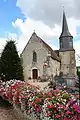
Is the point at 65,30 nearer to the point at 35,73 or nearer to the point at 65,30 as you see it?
the point at 65,30

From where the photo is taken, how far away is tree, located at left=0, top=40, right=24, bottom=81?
13.6 metres

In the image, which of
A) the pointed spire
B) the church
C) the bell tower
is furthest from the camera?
the pointed spire

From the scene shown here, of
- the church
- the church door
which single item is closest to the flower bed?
the church

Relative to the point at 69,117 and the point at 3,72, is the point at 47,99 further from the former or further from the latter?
the point at 3,72

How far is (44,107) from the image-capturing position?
594 cm

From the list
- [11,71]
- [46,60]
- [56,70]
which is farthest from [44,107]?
[56,70]

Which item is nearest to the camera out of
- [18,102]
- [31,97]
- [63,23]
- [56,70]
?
[31,97]

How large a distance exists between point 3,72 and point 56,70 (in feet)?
113

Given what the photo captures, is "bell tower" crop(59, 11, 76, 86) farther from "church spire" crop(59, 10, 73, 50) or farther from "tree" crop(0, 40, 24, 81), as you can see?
"tree" crop(0, 40, 24, 81)

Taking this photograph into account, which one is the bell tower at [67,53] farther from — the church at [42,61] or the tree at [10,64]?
the tree at [10,64]

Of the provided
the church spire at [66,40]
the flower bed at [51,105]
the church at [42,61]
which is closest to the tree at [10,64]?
the flower bed at [51,105]

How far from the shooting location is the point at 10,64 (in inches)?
536

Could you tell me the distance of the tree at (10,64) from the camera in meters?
13.6

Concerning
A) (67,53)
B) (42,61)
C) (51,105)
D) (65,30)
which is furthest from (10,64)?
(65,30)
